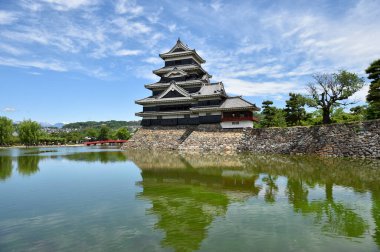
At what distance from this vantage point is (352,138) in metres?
23.8

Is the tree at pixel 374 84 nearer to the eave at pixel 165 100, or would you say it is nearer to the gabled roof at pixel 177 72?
the eave at pixel 165 100

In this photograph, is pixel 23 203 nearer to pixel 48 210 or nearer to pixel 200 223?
pixel 48 210

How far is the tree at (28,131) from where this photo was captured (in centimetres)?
6109

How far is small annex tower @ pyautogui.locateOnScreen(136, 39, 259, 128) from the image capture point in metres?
34.3

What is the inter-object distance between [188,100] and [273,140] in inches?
516

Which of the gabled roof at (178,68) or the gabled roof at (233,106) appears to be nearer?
the gabled roof at (233,106)

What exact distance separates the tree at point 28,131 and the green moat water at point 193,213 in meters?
53.9

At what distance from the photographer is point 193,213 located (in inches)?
335

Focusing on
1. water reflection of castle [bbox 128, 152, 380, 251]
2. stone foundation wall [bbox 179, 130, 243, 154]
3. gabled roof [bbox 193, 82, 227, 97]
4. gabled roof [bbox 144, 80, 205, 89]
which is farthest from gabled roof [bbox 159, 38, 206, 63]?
water reflection of castle [bbox 128, 152, 380, 251]

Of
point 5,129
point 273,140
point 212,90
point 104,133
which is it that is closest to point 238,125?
point 273,140

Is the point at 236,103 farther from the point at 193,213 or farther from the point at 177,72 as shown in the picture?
the point at 193,213

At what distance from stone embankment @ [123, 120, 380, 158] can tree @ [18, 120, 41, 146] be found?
113 ft

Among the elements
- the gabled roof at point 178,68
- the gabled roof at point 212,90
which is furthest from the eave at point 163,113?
the gabled roof at point 178,68

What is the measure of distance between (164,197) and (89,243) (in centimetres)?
452
